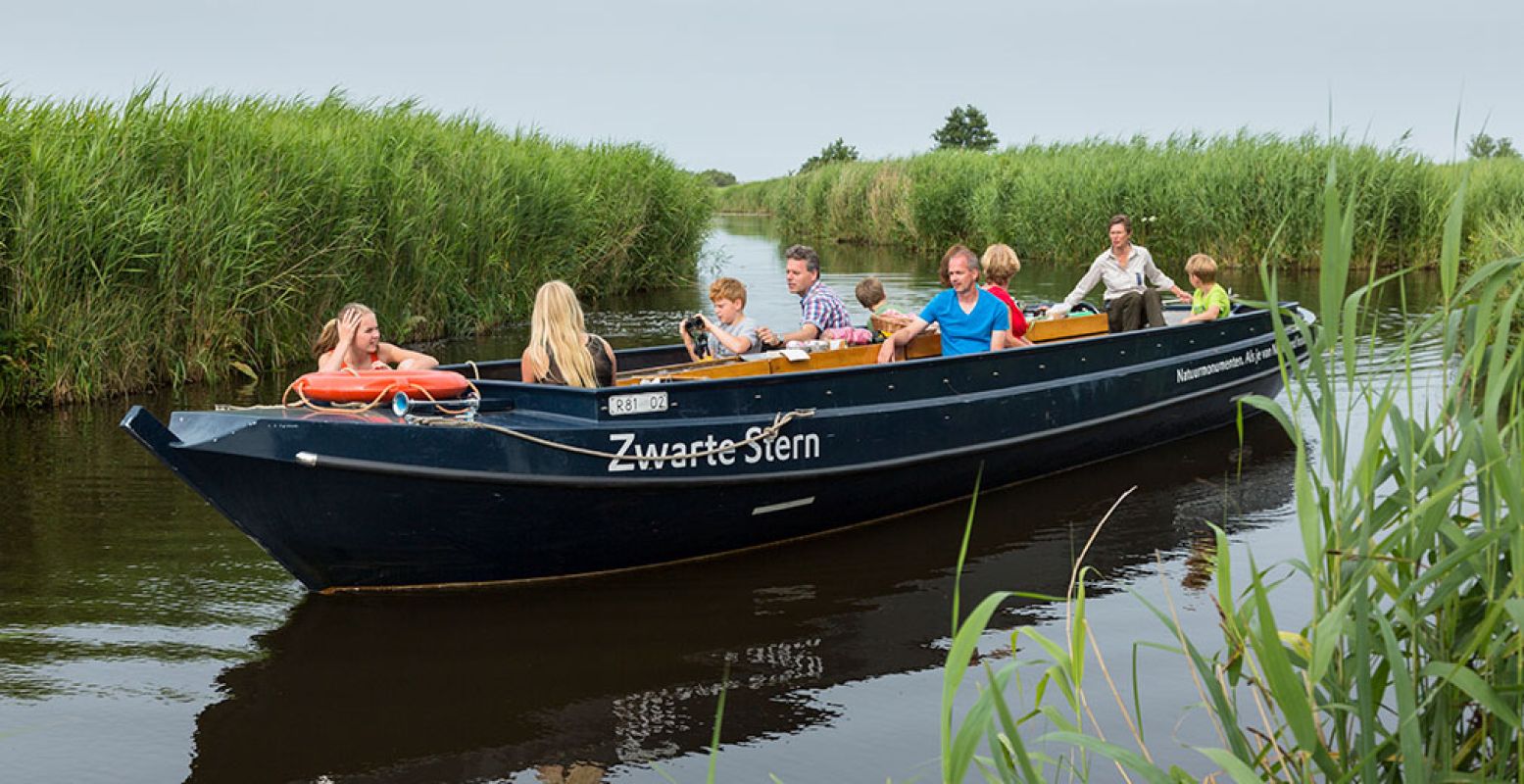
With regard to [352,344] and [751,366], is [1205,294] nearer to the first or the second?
[751,366]

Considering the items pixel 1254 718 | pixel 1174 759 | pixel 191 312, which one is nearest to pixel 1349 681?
pixel 1174 759

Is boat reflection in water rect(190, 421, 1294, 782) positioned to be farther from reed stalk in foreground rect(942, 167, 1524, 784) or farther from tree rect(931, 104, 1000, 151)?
tree rect(931, 104, 1000, 151)

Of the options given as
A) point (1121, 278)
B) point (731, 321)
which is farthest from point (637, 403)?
point (1121, 278)

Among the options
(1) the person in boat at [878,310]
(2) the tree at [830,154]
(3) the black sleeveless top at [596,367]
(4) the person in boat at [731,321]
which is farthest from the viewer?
(2) the tree at [830,154]

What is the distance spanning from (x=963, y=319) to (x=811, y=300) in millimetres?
1027

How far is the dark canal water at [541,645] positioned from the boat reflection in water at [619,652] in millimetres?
16

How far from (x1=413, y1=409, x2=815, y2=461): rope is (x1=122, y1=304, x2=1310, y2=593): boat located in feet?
0.04

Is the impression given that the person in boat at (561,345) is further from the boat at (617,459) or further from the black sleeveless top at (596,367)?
the boat at (617,459)

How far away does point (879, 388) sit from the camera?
819cm

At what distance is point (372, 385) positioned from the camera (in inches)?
272

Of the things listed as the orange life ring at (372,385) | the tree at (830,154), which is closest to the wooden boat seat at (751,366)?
the orange life ring at (372,385)

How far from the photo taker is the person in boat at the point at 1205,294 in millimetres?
11180

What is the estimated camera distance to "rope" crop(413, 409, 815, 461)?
6621mm

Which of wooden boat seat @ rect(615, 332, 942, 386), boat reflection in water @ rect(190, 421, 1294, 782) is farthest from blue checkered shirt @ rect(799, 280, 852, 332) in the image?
boat reflection in water @ rect(190, 421, 1294, 782)
